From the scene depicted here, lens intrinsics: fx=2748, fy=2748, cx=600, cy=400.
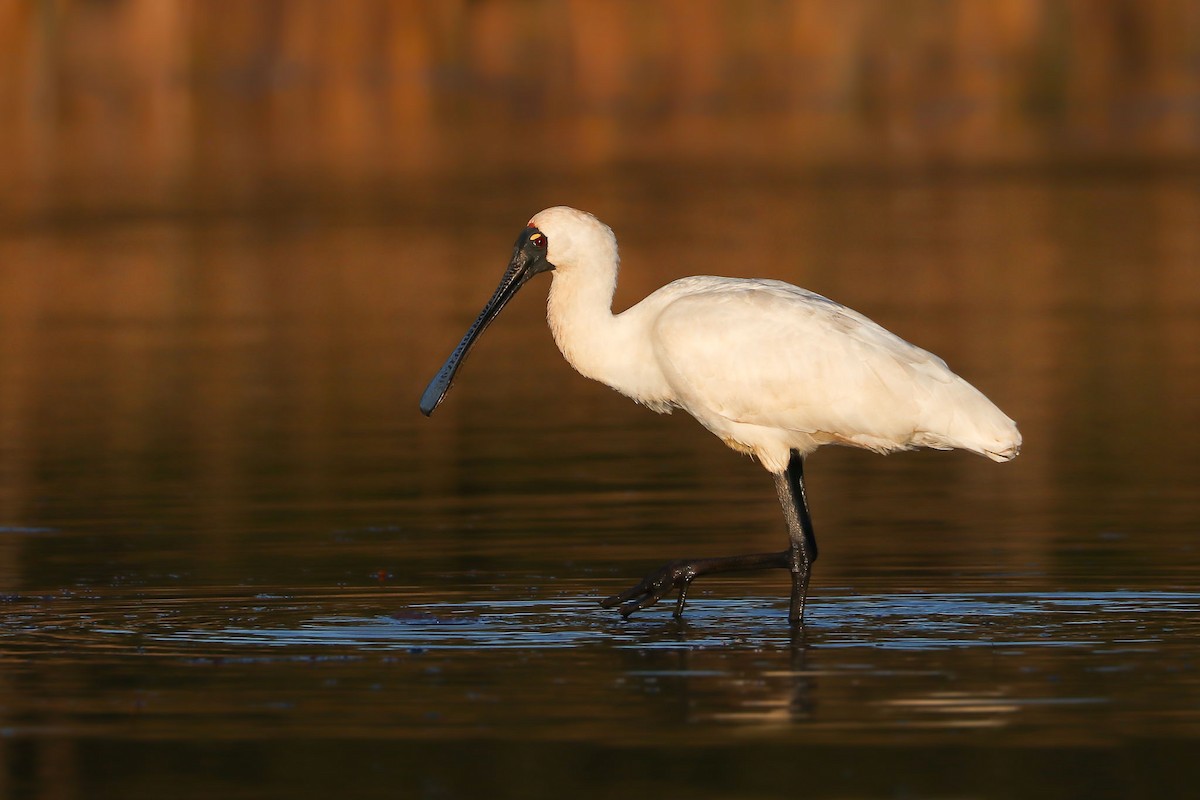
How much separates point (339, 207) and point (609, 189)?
12.6 ft

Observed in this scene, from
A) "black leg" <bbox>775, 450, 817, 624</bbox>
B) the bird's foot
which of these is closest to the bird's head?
"black leg" <bbox>775, 450, 817, 624</bbox>

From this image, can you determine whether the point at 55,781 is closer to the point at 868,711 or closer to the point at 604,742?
the point at 604,742

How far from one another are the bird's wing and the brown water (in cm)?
78

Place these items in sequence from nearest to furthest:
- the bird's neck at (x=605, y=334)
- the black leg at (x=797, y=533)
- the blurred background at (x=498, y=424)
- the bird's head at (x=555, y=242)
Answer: the blurred background at (x=498, y=424)
the black leg at (x=797, y=533)
the bird's neck at (x=605, y=334)
the bird's head at (x=555, y=242)

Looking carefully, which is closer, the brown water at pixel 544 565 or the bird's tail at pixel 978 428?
the brown water at pixel 544 565

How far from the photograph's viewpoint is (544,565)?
1253 cm

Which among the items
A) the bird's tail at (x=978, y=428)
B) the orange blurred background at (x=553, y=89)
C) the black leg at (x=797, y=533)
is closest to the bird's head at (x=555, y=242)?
the black leg at (x=797, y=533)

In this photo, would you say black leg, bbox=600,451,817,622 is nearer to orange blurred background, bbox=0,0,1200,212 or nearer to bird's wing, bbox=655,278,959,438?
bird's wing, bbox=655,278,959,438

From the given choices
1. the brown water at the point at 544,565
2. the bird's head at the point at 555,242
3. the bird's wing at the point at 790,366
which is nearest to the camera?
the brown water at the point at 544,565

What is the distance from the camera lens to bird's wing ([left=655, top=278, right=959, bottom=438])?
11.7 meters

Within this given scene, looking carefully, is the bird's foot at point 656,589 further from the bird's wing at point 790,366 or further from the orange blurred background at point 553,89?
the orange blurred background at point 553,89

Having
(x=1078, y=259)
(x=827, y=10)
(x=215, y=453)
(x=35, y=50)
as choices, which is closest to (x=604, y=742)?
(x=215, y=453)

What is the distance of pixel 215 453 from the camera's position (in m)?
16.5

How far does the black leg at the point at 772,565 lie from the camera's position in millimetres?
11312
